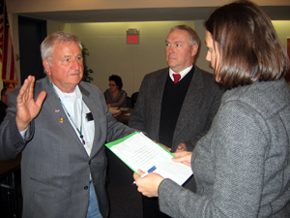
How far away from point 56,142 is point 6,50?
5096mm

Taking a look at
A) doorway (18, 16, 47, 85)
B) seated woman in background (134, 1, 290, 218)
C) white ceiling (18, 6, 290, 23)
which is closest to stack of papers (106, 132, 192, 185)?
seated woman in background (134, 1, 290, 218)

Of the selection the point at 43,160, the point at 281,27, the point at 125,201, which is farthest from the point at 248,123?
the point at 281,27

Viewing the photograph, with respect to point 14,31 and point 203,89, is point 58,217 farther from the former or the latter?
point 14,31

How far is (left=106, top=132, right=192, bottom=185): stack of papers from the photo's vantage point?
1.09 m

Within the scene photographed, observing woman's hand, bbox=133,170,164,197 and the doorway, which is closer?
woman's hand, bbox=133,170,164,197

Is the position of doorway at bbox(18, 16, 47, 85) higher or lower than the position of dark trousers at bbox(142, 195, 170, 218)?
higher

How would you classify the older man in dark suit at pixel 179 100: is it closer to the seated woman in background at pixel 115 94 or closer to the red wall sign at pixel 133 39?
the seated woman in background at pixel 115 94

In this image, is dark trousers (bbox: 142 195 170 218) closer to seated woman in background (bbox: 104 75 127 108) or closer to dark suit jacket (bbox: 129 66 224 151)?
dark suit jacket (bbox: 129 66 224 151)

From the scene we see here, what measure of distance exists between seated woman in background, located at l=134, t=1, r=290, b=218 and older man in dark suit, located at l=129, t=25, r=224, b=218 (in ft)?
3.08

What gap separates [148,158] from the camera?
1175mm

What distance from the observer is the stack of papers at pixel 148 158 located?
1.09 meters

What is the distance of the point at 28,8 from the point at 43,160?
5.84 m

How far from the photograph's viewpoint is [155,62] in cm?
759

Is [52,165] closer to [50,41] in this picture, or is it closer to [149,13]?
[50,41]
